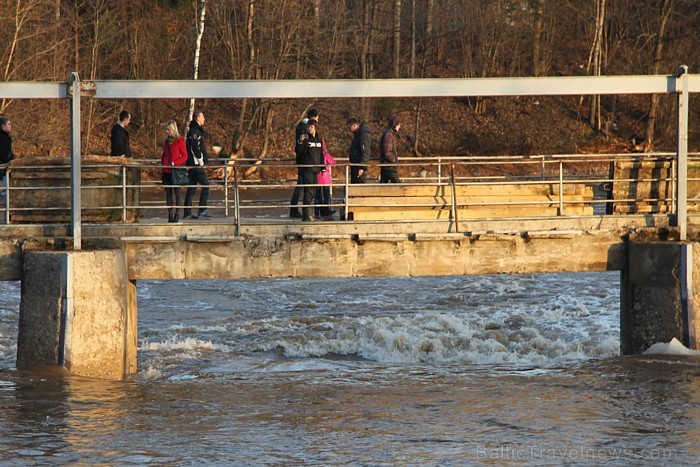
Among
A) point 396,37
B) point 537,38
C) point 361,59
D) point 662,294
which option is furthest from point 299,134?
point 537,38

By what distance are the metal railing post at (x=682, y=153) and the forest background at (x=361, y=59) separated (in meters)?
27.8

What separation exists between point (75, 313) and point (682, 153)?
874 centimetres

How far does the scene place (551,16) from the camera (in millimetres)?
55562

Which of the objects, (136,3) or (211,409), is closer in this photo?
(211,409)

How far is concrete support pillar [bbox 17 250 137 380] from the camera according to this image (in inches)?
Result: 555

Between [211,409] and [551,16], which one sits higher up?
[551,16]

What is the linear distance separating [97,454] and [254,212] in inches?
926

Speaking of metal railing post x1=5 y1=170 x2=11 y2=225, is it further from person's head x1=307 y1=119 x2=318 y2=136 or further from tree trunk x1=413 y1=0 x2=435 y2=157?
tree trunk x1=413 y1=0 x2=435 y2=157

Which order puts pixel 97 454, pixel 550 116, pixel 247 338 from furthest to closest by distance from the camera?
1. pixel 550 116
2. pixel 247 338
3. pixel 97 454

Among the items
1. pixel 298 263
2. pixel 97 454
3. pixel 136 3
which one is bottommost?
pixel 97 454

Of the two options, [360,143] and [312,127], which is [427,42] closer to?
[360,143]

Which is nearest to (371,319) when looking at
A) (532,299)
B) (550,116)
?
(532,299)

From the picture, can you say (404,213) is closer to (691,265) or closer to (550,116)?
(691,265)

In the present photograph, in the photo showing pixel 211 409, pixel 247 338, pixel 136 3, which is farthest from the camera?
pixel 136 3
